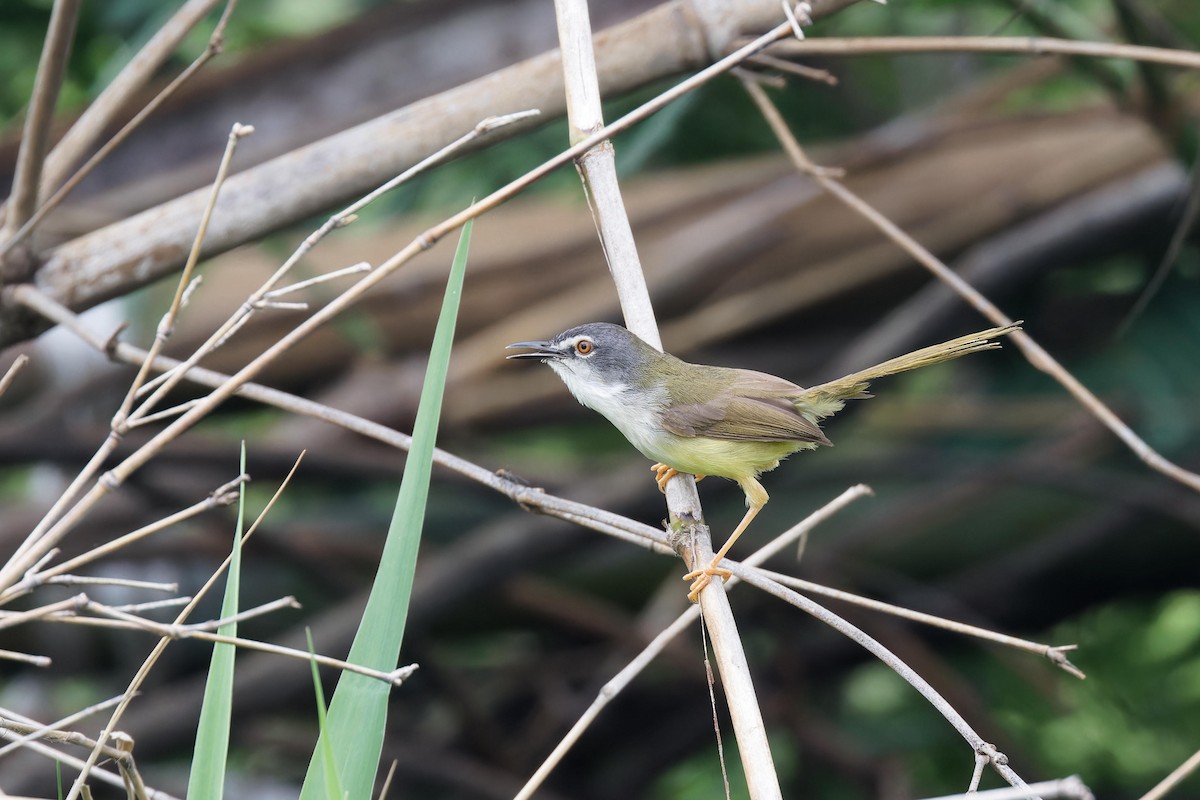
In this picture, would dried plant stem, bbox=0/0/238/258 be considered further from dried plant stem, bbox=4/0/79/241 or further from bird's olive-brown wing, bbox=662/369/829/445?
bird's olive-brown wing, bbox=662/369/829/445

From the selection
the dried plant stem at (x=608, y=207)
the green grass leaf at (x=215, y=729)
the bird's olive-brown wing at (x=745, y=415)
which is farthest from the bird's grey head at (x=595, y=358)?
the green grass leaf at (x=215, y=729)

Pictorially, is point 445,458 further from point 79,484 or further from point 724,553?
point 724,553

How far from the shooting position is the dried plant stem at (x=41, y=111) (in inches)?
80.5

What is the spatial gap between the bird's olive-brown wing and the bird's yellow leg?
18 cm

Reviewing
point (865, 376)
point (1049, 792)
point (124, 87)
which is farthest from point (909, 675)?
point (124, 87)

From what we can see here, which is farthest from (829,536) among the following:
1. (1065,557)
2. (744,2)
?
(744,2)

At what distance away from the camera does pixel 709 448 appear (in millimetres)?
2994

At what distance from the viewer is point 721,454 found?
302cm

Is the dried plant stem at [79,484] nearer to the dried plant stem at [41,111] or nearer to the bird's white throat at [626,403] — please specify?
the dried plant stem at [41,111]

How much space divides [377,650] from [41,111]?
1.35m

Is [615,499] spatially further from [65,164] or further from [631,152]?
[65,164]

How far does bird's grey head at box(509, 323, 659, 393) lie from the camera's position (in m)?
3.11

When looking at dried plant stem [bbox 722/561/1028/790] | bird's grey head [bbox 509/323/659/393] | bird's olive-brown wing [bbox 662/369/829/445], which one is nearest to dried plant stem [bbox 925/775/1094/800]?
dried plant stem [bbox 722/561/1028/790]

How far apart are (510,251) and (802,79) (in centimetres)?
167
